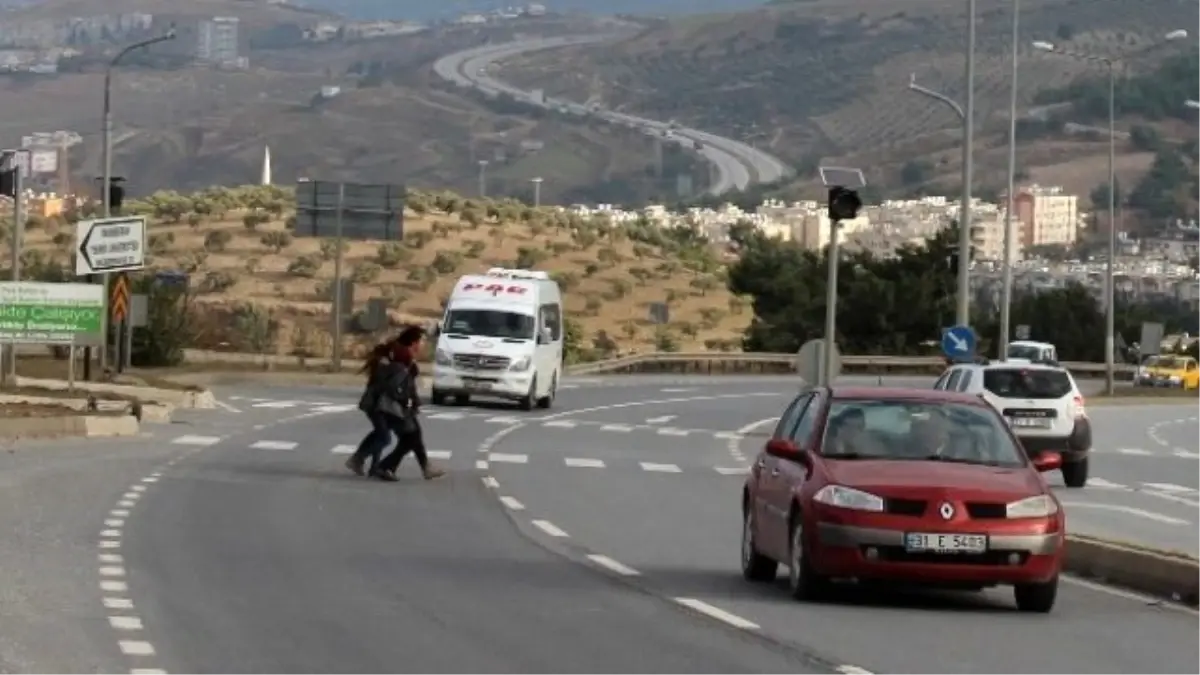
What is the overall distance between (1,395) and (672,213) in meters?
156

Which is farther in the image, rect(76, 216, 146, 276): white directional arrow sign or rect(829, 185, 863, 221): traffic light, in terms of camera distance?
rect(76, 216, 146, 276): white directional arrow sign

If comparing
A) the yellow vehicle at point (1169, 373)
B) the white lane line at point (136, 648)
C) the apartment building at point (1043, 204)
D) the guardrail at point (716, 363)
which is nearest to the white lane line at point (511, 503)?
the white lane line at point (136, 648)

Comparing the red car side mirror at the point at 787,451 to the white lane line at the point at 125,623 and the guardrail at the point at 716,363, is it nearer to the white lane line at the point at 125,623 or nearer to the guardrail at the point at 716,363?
the white lane line at the point at 125,623

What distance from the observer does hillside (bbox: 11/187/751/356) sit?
306 feet

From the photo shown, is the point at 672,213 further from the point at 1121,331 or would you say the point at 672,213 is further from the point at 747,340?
the point at 747,340

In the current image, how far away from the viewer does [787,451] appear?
59.9 feet

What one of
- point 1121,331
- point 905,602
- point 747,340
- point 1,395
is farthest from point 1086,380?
point 905,602

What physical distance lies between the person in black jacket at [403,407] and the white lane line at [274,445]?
18.7 ft

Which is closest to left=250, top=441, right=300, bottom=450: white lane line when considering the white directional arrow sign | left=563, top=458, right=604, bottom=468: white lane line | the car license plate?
left=563, top=458, right=604, bottom=468: white lane line

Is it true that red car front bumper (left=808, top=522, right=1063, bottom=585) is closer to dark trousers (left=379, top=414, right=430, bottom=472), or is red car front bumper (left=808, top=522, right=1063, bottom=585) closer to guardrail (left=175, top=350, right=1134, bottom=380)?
dark trousers (left=379, top=414, right=430, bottom=472)

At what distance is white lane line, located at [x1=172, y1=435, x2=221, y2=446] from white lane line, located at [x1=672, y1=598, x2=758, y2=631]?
19.3 meters

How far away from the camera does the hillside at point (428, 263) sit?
93312mm

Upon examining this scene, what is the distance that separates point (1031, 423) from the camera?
37.3 metres

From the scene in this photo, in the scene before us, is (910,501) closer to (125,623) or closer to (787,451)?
(787,451)
